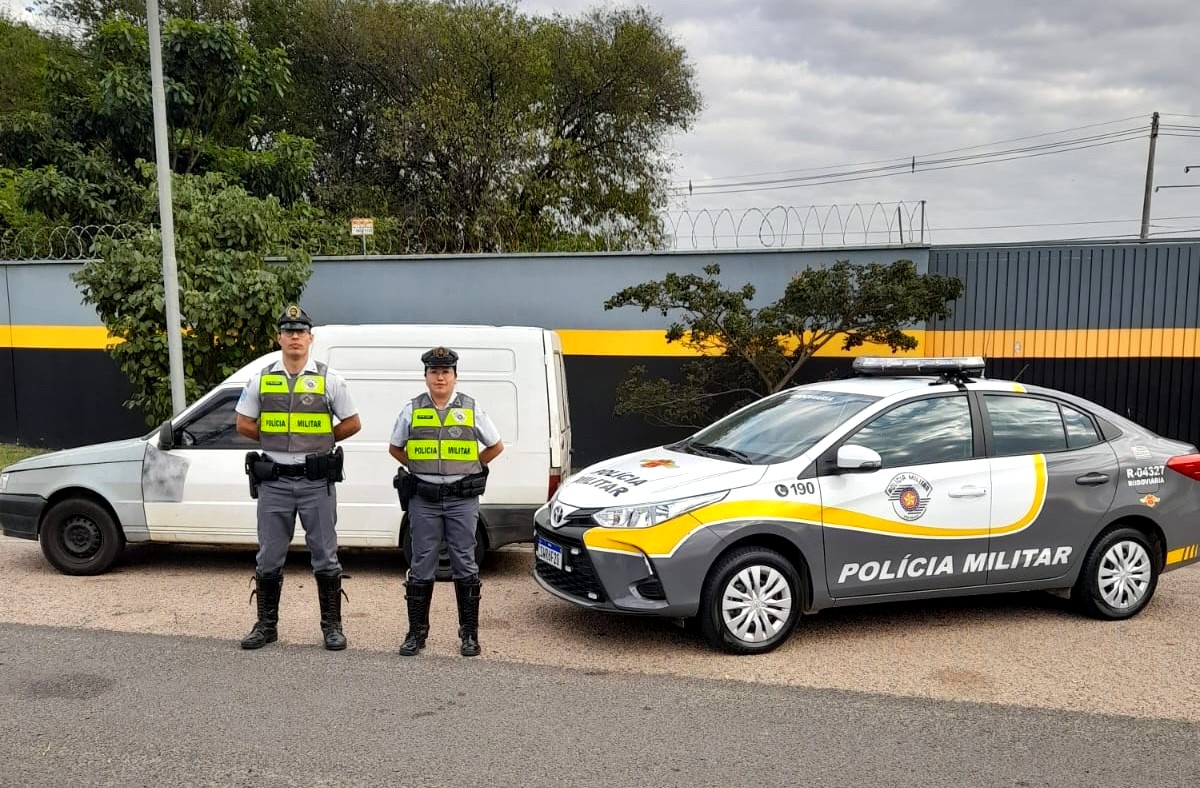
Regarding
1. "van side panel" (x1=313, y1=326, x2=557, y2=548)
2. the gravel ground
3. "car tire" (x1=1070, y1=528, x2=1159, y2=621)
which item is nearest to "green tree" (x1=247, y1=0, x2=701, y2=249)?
"van side panel" (x1=313, y1=326, x2=557, y2=548)

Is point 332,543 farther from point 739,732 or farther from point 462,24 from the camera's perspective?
point 462,24

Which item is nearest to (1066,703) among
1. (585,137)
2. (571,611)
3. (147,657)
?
(571,611)

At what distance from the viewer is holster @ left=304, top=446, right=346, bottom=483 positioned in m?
5.27

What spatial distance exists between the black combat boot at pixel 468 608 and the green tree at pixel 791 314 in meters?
5.49

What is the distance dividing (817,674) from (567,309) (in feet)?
26.6

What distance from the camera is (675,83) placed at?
2659cm

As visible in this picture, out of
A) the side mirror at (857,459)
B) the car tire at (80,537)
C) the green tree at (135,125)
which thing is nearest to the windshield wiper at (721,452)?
the side mirror at (857,459)

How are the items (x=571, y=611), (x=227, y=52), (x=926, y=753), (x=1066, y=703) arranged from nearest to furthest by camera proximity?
(x=926, y=753) → (x=1066, y=703) → (x=571, y=611) → (x=227, y=52)

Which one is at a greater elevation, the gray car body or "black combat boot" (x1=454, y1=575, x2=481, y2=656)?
the gray car body

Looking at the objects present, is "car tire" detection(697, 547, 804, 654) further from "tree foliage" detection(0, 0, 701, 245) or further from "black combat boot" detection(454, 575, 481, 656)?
"tree foliage" detection(0, 0, 701, 245)

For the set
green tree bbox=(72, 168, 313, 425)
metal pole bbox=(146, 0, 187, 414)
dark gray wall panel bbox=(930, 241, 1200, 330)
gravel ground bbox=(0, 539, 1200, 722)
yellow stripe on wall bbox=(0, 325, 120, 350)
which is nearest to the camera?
gravel ground bbox=(0, 539, 1200, 722)

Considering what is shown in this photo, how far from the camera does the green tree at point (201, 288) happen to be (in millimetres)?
10445

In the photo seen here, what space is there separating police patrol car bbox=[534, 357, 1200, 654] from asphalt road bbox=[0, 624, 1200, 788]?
0.60 meters

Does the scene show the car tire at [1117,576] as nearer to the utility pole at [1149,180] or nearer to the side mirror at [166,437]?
the side mirror at [166,437]
